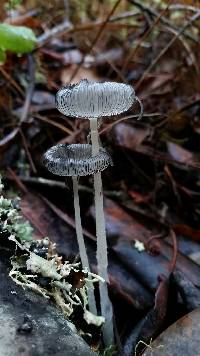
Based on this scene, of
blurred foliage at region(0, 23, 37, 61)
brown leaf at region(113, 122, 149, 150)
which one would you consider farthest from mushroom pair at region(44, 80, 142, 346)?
brown leaf at region(113, 122, 149, 150)

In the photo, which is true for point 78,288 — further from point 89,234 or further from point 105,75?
point 105,75

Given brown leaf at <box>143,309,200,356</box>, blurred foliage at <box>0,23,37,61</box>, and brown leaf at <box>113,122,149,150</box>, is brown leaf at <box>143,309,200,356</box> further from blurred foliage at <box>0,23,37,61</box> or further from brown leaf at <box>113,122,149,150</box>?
blurred foliage at <box>0,23,37,61</box>

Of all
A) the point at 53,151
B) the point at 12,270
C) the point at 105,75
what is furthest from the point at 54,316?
the point at 105,75

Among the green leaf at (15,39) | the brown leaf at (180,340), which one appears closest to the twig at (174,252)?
the brown leaf at (180,340)

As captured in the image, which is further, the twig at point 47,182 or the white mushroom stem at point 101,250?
the twig at point 47,182

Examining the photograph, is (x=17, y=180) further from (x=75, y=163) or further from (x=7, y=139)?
(x=75, y=163)


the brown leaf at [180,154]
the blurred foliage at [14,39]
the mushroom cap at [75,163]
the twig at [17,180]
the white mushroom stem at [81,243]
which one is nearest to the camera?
the mushroom cap at [75,163]

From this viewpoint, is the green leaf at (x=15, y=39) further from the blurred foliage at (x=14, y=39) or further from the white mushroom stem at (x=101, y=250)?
the white mushroom stem at (x=101, y=250)
